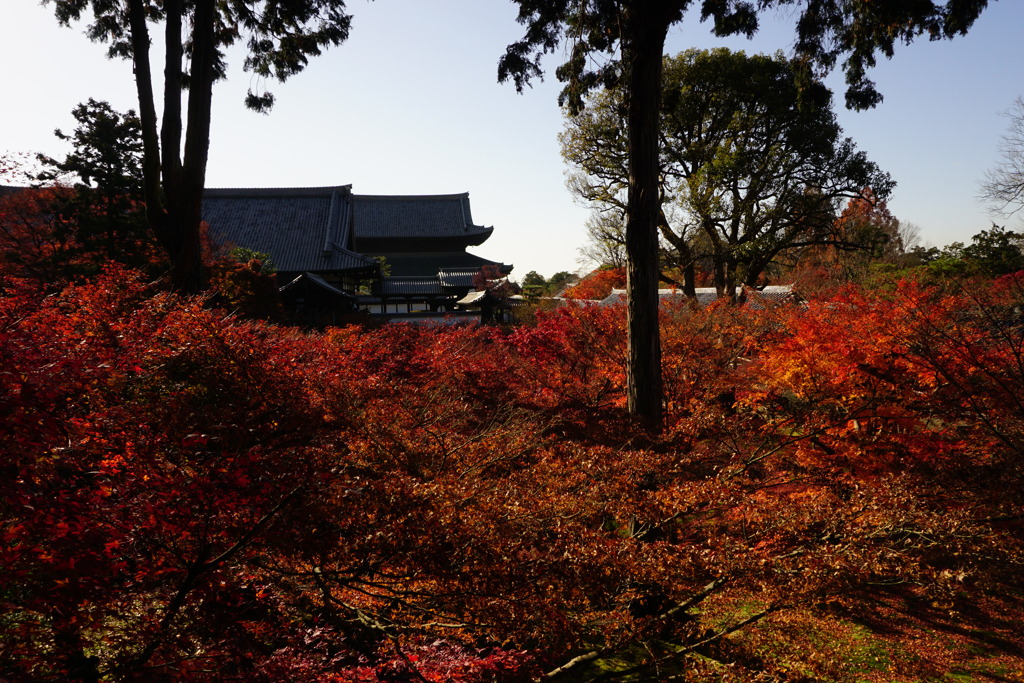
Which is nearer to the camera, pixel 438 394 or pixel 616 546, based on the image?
pixel 616 546

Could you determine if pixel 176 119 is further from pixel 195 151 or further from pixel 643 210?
pixel 643 210

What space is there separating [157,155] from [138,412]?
710 centimetres

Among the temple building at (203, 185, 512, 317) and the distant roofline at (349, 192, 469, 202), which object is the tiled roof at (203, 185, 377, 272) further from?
the distant roofline at (349, 192, 469, 202)

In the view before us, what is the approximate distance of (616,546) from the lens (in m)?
4.34

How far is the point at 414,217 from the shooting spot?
41.7m

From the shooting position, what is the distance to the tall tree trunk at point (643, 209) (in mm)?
7293

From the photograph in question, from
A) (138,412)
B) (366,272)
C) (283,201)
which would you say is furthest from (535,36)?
(283,201)

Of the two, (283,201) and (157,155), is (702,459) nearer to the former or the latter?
(157,155)

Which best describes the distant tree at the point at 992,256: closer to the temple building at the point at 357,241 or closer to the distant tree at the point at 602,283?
the distant tree at the point at 602,283

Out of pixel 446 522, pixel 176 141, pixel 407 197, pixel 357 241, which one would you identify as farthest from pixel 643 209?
pixel 407 197

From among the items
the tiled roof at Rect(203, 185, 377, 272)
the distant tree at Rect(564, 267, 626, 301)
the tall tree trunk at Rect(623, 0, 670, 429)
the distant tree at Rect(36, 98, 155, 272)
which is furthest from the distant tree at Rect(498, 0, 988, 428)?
the distant tree at Rect(564, 267, 626, 301)

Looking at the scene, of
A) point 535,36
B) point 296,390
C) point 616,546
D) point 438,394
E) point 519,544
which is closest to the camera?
point 519,544

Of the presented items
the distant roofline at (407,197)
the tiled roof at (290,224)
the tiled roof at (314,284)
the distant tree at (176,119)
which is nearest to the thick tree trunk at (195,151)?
the distant tree at (176,119)

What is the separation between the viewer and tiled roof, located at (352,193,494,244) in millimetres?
40500
